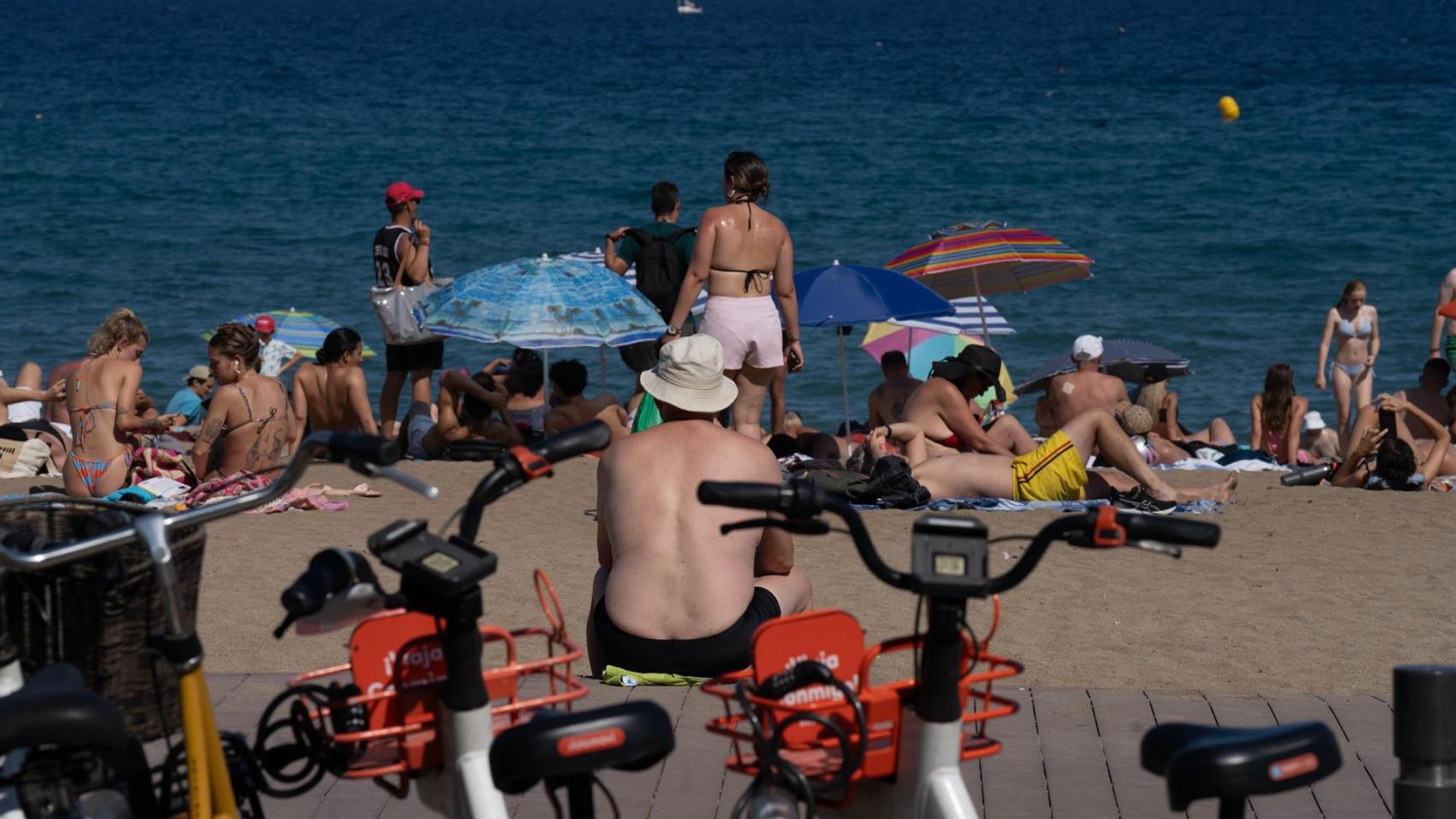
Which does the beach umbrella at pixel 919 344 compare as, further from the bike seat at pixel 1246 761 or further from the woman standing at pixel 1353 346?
the bike seat at pixel 1246 761

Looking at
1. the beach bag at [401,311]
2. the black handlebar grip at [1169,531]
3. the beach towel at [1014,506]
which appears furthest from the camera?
the beach bag at [401,311]

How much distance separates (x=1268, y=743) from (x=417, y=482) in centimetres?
140

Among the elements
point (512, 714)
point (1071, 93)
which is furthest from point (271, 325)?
point (1071, 93)

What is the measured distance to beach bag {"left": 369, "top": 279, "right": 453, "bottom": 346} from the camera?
36.9 ft

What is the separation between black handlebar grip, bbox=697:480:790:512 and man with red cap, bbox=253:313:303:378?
10817 millimetres

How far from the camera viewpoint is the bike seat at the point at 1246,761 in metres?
2.77

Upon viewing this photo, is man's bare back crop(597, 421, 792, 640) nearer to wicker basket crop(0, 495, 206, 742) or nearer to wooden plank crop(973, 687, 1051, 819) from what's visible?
wooden plank crop(973, 687, 1051, 819)

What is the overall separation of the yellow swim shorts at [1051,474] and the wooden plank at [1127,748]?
3922 millimetres

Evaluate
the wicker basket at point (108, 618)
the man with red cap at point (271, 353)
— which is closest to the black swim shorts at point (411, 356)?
the man with red cap at point (271, 353)

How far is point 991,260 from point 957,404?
2.96 m

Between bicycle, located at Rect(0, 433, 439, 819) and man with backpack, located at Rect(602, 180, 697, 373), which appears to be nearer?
bicycle, located at Rect(0, 433, 439, 819)

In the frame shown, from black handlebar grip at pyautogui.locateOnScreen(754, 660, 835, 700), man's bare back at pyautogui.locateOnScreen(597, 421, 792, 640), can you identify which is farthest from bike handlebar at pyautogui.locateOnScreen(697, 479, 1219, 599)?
man's bare back at pyautogui.locateOnScreen(597, 421, 792, 640)

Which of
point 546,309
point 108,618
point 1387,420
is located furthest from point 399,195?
point 108,618

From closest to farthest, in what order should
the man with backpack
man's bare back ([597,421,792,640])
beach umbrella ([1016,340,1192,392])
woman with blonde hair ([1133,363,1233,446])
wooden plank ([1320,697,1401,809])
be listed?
1. man's bare back ([597,421,792,640])
2. wooden plank ([1320,697,1401,809])
3. the man with backpack
4. woman with blonde hair ([1133,363,1233,446])
5. beach umbrella ([1016,340,1192,392])
